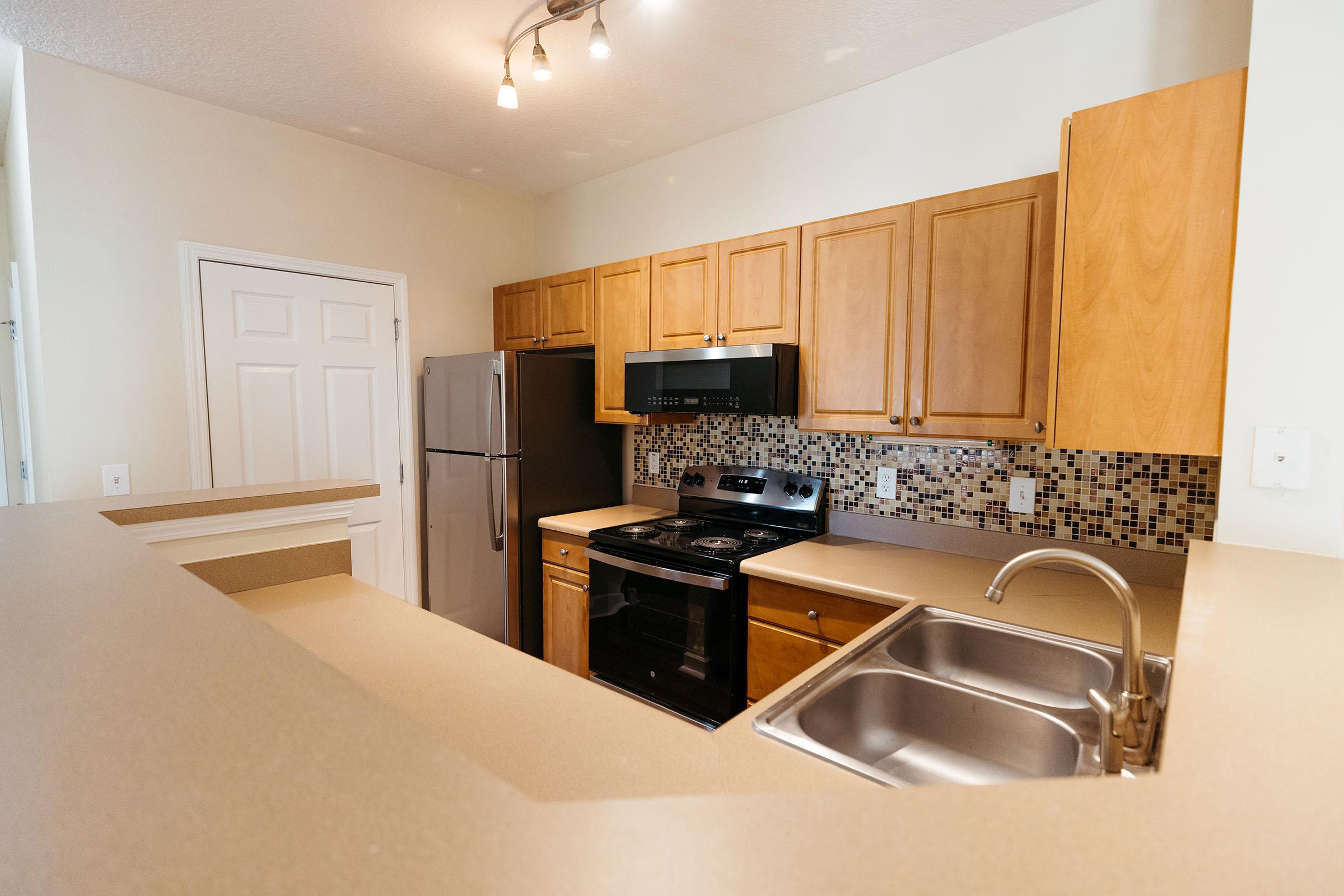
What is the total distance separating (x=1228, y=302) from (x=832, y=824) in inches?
64.0

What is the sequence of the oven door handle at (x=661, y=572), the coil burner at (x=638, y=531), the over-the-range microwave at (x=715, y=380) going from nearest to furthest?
1. the oven door handle at (x=661, y=572)
2. the over-the-range microwave at (x=715, y=380)
3. the coil burner at (x=638, y=531)

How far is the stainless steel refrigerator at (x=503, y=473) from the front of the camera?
2.89m

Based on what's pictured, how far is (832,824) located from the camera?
0.31 metres

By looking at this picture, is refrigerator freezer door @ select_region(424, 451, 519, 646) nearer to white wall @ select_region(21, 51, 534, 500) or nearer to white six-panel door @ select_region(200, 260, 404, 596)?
white six-panel door @ select_region(200, 260, 404, 596)

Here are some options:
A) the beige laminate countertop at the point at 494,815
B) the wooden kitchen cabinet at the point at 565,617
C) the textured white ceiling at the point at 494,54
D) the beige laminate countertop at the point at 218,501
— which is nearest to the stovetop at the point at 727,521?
the wooden kitchen cabinet at the point at 565,617

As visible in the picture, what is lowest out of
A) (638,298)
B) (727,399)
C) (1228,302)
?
(727,399)

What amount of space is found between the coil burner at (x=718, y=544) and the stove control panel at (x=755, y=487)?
0.27 metres

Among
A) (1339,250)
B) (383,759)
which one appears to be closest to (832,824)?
(383,759)

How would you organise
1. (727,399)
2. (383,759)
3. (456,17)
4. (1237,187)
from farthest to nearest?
(727,399)
(456,17)
(1237,187)
(383,759)

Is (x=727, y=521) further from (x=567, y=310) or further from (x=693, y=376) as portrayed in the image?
(x=567, y=310)

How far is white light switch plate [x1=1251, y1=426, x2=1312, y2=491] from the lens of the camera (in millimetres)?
1276

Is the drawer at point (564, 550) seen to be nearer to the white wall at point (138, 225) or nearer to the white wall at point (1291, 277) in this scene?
the white wall at point (138, 225)

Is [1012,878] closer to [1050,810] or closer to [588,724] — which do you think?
[1050,810]

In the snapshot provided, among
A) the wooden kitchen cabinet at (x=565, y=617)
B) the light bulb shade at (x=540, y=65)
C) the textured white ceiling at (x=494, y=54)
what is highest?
the textured white ceiling at (x=494, y=54)
